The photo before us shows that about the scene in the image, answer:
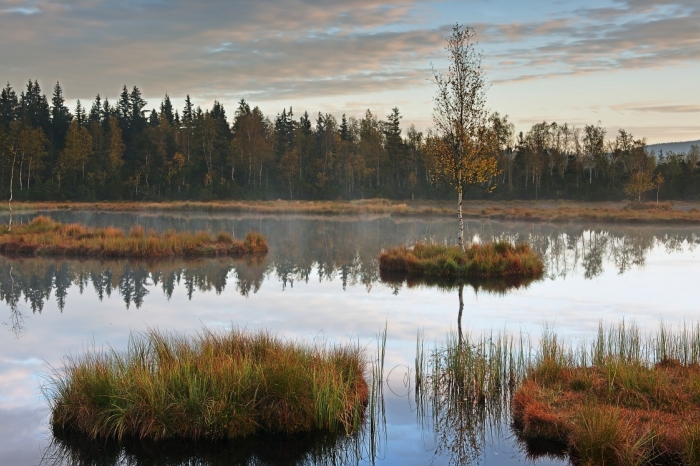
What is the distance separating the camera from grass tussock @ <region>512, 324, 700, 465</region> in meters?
7.14

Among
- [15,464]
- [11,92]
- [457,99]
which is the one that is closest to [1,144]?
[11,92]

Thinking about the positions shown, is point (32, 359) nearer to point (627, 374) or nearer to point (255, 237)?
point (627, 374)

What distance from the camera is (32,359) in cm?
1152

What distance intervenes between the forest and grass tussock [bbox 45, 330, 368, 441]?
6613cm

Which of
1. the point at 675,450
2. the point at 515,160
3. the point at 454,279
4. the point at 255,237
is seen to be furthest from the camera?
the point at 515,160

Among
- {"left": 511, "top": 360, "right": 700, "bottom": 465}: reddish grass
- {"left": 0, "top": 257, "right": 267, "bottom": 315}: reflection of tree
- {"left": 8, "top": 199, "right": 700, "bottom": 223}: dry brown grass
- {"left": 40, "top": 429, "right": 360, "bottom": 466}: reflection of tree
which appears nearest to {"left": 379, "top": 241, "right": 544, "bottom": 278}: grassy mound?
{"left": 0, "top": 257, "right": 267, "bottom": 315}: reflection of tree

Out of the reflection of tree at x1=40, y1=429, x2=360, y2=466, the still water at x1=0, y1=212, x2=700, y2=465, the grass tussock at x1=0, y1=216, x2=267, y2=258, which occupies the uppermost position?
the grass tussock at x1=0, y1=216, x2=267, y2=258

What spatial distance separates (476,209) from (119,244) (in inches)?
1818

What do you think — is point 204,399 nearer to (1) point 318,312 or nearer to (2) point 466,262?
(1) point 318,312

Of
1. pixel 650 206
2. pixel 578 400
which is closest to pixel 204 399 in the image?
pixel 578 400

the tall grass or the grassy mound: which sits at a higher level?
the grassy mound

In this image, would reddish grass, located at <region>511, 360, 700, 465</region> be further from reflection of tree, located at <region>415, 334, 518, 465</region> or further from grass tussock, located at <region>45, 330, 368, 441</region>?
grass tussock, located at <region>45, 330, 368, 441</region>

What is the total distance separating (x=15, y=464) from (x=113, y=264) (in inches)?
714

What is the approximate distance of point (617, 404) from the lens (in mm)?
8258
